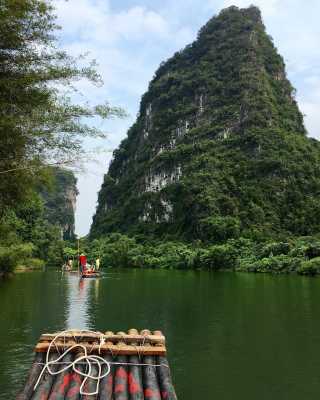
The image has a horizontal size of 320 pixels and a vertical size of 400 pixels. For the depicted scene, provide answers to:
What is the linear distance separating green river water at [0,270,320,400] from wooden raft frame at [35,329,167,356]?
270 centimetres

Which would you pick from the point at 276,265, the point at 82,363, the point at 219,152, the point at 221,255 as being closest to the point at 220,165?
the point at 219,152

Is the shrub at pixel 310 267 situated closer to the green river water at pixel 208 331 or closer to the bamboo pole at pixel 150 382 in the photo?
the green river water at pixel 208 331

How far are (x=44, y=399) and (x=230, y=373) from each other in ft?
16.4

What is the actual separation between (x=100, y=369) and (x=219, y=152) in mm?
79162

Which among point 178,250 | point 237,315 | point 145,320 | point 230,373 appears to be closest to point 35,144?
point 230,373

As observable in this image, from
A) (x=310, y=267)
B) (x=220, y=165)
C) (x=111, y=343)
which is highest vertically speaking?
(x=220, y=165)

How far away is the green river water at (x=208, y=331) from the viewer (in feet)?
24.5

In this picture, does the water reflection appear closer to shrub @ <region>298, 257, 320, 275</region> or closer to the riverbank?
shrub @ <region>298, 257, 320, 275</region>

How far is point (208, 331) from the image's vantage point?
38.6 feet

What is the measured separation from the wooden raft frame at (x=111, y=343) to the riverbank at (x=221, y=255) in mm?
33853

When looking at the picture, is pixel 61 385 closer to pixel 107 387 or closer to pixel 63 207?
pixel 107 387

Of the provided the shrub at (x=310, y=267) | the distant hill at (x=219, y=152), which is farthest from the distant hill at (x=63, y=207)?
the shrub at (x=310, y=267)

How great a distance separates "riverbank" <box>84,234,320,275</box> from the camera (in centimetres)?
4059

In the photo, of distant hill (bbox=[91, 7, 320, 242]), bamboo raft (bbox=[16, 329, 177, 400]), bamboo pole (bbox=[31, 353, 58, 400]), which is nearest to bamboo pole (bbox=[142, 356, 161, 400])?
bamboo raft (bbox=[16, 329, 177, 400])
